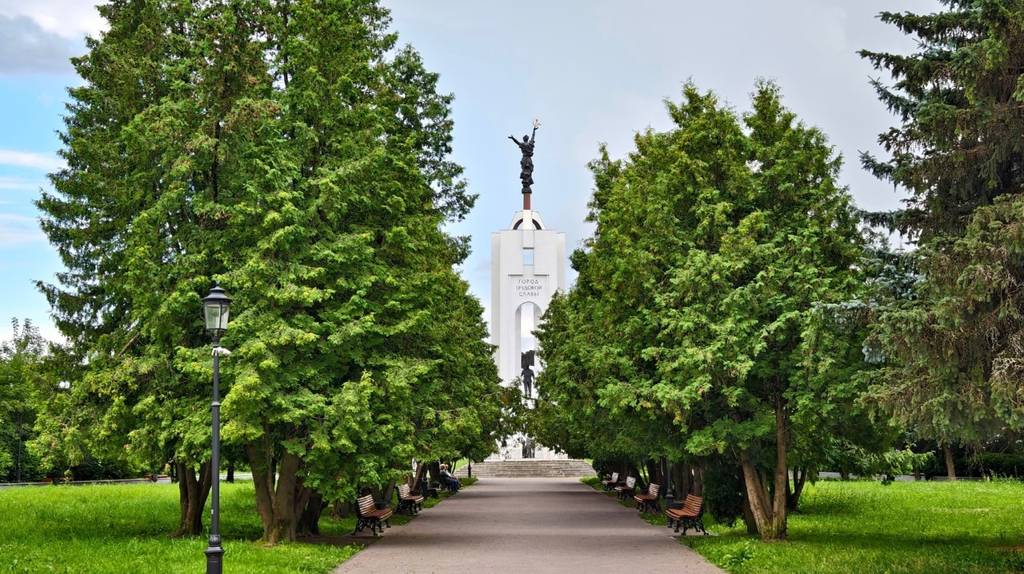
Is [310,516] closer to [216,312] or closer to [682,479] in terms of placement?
[216,312]

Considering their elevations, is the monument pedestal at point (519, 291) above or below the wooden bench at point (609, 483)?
above

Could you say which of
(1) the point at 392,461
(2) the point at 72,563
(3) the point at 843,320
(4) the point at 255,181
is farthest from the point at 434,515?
(3) the point at 843,320

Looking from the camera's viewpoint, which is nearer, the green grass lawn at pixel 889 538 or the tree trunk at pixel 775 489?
the green grass lawn at pixel 889 538

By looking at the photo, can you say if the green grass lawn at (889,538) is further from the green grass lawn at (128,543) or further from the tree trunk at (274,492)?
the tree trunk at (274,492)

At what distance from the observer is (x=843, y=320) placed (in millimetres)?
14570

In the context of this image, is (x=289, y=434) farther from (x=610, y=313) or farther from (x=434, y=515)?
(x=434, y=515)

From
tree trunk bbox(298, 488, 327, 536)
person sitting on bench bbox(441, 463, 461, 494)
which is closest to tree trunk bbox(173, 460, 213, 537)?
tree trunk bbox(298, 488, 327, 536)

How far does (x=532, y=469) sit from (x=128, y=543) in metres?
50.9

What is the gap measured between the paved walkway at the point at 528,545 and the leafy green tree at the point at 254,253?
1674 mm

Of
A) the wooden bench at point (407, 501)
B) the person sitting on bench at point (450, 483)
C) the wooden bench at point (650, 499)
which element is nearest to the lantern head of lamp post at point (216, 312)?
the wooden bench at point (407, 501)

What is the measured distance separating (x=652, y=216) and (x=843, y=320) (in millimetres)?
6328

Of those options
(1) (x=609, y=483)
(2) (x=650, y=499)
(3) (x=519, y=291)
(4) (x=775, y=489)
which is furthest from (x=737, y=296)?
(3) (x=519, y=291)

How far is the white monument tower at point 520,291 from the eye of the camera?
233 feet

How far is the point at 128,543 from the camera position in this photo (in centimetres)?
1767
